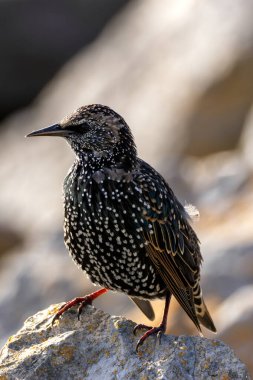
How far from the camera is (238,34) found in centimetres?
1948

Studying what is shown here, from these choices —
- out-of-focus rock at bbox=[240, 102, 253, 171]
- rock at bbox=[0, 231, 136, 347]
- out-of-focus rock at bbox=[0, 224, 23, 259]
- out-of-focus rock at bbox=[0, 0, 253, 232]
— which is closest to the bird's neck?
rock at bbox=[0, 231, 136, 347]

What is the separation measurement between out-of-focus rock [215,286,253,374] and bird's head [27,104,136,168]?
2691 millimetres

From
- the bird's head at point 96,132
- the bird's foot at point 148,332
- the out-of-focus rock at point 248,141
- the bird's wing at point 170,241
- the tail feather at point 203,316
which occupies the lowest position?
the tail feather at point 203,316

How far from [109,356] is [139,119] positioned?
12.2m

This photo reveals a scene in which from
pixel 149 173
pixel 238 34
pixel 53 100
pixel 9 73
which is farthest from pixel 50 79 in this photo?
pixel 149 173

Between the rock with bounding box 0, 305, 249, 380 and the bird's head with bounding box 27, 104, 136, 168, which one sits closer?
the rock with bounding box 0, 305, 249, 380

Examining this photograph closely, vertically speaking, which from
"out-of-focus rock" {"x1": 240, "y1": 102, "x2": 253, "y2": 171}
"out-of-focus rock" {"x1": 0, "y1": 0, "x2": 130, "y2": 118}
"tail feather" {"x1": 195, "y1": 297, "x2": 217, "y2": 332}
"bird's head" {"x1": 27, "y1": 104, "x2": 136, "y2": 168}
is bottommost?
"tail feather" {"x1": 195, "y1": 297, "x2": 217, "y2": 332}

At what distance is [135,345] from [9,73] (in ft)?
64.1

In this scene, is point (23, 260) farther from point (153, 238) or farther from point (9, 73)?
point (9, 73)

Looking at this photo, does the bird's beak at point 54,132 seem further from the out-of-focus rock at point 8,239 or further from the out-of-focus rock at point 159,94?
the out-of-focus rock at point 8,239

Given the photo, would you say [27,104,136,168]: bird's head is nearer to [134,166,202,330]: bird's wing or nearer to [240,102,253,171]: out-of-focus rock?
[134,166,202,330]: bird's wing

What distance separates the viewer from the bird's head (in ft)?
28.1

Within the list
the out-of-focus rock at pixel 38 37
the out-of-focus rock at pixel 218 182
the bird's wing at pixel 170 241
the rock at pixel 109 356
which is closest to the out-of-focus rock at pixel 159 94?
the out-of-focus rock at pixel 218 182

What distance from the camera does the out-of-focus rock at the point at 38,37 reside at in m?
26.6
